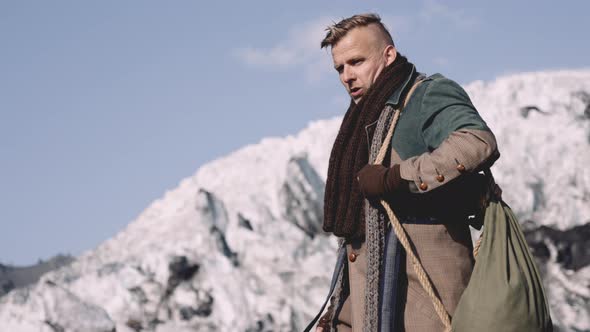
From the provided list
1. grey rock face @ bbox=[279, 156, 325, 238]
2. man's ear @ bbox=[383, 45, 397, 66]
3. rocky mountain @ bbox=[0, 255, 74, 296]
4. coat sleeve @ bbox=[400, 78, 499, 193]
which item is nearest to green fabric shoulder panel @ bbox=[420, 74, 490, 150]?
coat sleeve @ bbox=[400, 78, 499, 193]

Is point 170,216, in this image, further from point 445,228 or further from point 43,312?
point 445,228

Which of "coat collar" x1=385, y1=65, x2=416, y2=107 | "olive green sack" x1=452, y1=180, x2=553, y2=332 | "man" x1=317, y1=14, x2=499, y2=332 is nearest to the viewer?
"olive green sack" x1=452, y1=180, x2=553, y2=332

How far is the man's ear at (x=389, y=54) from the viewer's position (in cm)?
324

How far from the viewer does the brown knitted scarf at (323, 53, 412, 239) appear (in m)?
3.17

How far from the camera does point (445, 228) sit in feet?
10.0

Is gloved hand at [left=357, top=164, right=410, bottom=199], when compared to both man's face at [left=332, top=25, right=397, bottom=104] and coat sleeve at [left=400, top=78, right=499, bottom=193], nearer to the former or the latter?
coat sleeve at [left=400, top=78, right=499, bottom=193]

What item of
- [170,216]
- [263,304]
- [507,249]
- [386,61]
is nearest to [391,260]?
[507,249]

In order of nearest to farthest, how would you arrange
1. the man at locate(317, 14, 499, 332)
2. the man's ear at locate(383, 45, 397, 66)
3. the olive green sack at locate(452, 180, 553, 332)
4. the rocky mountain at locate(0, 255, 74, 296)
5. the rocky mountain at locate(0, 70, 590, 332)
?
the olive green sack at locate(452, 180, 553, 332)
the man at locate(317, 14, 499, 332)
the man's ear at locate(383, 45, 397, 66)
the rocky mountain at locate(0, 70, 590, 332)
the rocky mountain at locate(0, 255, 74, 296)

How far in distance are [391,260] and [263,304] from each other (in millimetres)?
6148

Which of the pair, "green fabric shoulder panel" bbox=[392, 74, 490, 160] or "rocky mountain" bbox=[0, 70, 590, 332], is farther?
"rocky mountain" bbox=[0, 70, 590, 332]

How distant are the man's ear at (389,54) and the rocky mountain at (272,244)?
19.5 ft

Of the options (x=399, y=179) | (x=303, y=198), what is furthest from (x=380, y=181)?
(x=303, y=198)

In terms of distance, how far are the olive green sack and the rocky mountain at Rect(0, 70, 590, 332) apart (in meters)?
6.18

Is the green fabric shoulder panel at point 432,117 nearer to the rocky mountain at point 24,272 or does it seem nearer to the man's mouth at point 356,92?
the man's mouth at point 356,92
